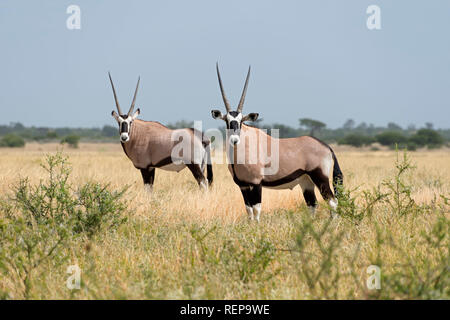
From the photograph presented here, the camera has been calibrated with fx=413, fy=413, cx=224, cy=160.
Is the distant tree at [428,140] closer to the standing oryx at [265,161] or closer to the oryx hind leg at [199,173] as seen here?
the oryx hind leg at [199,173]

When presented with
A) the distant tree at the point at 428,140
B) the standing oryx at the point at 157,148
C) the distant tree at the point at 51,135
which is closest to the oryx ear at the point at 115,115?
the standing oryx at the point at 157,148

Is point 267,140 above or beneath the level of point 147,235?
above

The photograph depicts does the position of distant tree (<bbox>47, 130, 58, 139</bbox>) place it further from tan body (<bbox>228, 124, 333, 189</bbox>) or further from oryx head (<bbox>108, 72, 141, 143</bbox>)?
tan body (<bbox>228, 124, 333, 189</bbox>)

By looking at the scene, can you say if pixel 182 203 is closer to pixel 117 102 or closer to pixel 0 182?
pixel 117 102

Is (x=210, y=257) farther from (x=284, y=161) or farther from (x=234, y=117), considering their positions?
(x=284, y=161)

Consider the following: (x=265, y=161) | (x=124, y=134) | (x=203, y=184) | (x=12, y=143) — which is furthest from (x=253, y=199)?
(x=12, y=143)

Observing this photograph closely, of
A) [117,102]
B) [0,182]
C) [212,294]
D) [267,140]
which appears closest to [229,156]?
[267,140]

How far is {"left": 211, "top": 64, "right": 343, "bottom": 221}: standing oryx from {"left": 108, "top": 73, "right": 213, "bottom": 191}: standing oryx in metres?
3.09

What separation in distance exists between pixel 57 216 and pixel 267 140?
10.3 feet

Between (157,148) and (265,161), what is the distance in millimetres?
3539

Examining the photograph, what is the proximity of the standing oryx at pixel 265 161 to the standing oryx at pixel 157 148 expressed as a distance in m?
3.09

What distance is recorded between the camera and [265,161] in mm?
6059

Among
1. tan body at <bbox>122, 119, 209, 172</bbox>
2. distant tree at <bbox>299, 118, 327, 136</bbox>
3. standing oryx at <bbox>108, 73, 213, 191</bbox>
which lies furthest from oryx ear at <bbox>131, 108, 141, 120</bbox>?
distant tree at <bbox>299, 118, 327, 136</bbox>

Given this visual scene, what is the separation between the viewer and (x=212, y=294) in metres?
3.01
